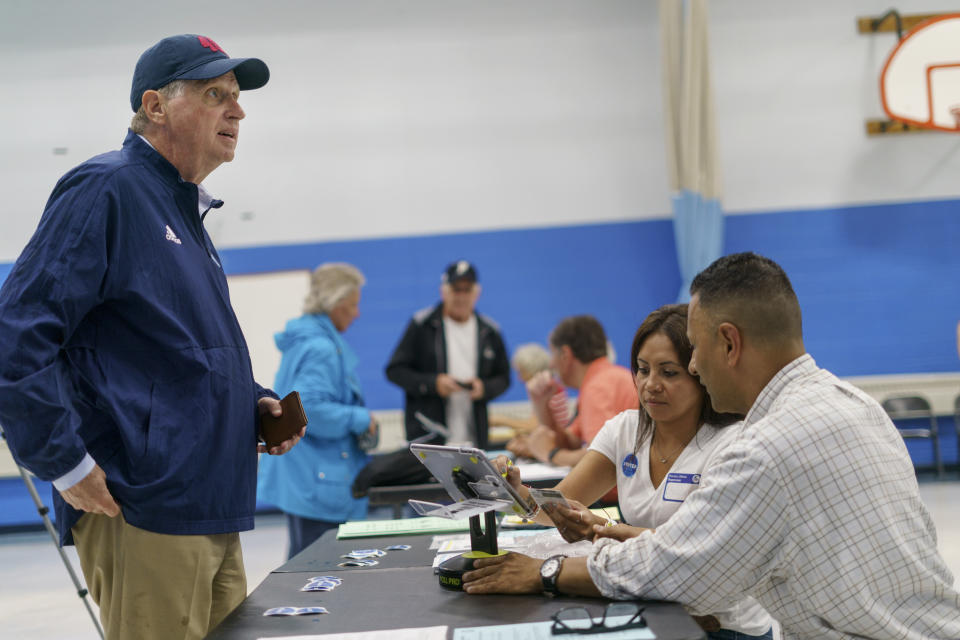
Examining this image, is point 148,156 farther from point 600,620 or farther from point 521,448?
point 521,448

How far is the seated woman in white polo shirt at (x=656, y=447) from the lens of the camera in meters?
1.82

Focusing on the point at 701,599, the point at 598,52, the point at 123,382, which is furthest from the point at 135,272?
the point at 598,52

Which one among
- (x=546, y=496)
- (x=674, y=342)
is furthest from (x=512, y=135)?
(x=546, y=496)

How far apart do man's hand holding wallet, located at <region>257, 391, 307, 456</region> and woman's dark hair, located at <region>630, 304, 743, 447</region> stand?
2.66 feet

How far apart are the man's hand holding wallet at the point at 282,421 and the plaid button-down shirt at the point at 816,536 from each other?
2.90 ft

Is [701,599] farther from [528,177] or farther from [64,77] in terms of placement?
[64,77]

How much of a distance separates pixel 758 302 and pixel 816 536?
0.39m

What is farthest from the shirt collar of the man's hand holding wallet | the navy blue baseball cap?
the navy blue baseball cap

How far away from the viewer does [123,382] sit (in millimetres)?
1593

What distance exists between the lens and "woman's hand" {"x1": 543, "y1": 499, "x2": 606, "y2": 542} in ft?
5.84

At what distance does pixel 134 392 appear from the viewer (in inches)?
62.4

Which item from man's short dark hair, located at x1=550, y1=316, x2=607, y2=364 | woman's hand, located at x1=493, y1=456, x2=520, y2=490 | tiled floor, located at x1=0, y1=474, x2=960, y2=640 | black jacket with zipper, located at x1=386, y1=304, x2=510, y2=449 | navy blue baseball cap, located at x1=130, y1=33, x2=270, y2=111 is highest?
navy blue baseball cap, located at x1=130, y1=33, x2=270, y2=111

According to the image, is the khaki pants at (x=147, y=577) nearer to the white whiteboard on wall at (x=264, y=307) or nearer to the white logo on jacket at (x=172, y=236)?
the white logo on jacket at (x=172, y=236)

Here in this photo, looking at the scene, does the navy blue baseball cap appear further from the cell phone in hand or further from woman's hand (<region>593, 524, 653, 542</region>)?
woman's hand (<region>593, 524, 653, 542</region>)
